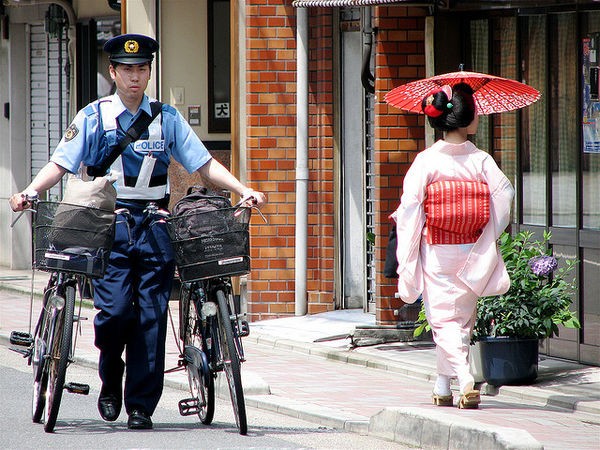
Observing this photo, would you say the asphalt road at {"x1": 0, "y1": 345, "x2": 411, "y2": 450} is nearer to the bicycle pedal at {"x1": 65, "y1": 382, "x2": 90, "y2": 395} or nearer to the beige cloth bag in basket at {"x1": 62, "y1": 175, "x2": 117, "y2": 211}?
the bicycle pedal at {"x1": 65, "y1": 382, "x2": 90, "y2": 395}

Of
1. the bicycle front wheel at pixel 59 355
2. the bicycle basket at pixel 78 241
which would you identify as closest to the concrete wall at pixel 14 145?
the bicycle front wheel at pixel 59 355

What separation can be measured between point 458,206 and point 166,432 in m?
2.11

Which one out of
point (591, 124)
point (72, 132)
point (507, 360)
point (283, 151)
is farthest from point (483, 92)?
point (283, 151)

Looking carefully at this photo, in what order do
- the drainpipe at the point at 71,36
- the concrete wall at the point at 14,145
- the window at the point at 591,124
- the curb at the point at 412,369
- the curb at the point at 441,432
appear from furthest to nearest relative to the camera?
1. the concrete wall at the point at 14,145
2. the drainpipe at the point at 71,36
3. the window at the point at 591,124
4. the curb at the point at 412,369
5. the curb at the point at 441,432

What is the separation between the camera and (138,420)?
7.48m

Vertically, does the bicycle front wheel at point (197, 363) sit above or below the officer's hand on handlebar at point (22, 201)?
below

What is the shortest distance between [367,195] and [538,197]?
8.85 feet

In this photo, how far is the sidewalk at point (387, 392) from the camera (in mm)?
7227

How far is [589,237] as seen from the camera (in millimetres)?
9758

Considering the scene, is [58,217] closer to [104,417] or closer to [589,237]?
[104,417]

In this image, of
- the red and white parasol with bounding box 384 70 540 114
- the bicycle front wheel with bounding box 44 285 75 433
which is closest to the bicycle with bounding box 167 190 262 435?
the bicycle front wheel with bounding box 44 285 75 433

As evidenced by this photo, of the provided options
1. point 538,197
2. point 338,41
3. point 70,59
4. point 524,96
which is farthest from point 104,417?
point 70,59

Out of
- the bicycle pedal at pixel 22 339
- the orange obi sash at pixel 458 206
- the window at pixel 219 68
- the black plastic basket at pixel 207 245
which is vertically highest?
the window at pixel 219 68

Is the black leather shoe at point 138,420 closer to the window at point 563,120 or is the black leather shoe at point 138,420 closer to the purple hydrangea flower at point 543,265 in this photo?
the purple hydrangea flower at point 543,265
